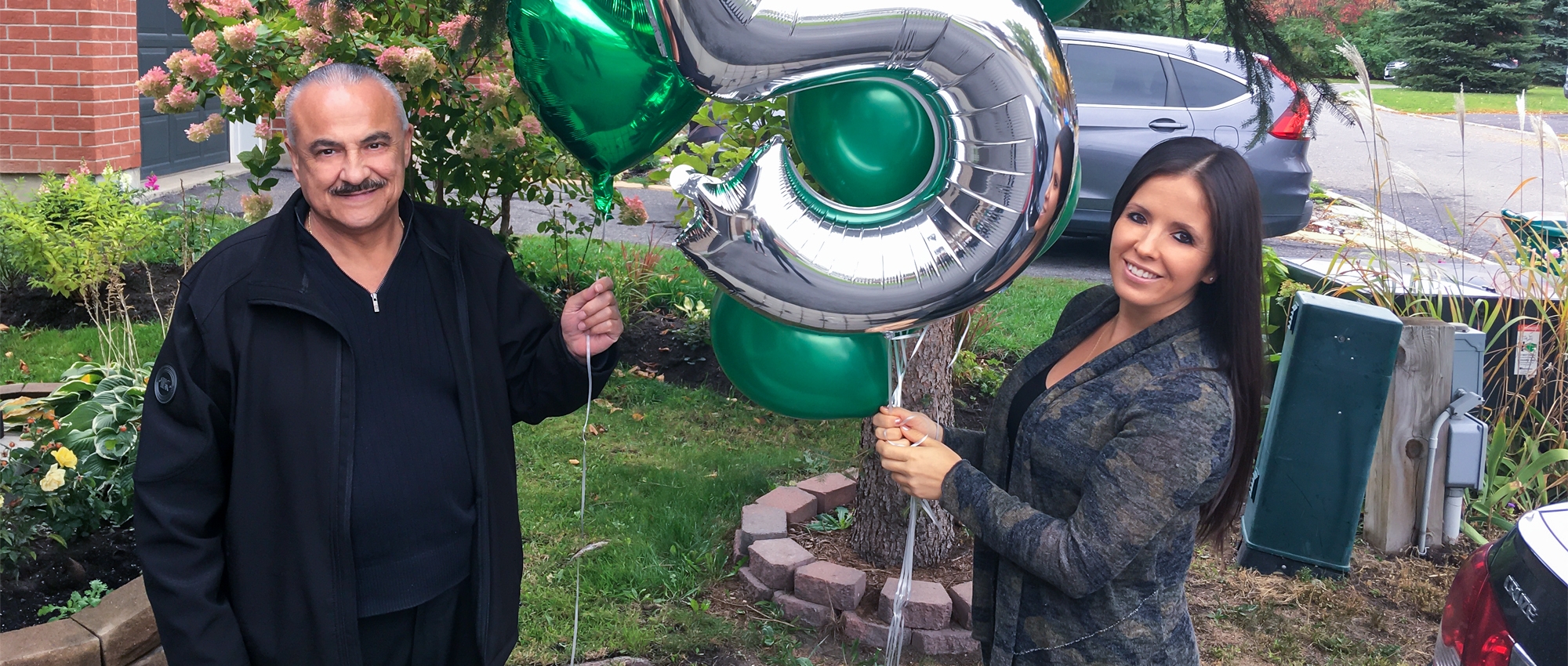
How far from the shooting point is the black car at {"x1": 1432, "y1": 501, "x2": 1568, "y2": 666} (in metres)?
1.50

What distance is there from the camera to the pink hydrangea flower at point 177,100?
340 cm

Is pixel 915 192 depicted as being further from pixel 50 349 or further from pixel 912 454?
pixel 50 349

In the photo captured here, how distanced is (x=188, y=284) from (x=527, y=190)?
2.74 m

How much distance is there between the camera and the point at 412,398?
1.71 meters

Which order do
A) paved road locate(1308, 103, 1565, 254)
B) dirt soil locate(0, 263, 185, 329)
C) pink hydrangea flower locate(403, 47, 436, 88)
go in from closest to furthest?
pink hydrangea flower locate(403, 47, 436, 88)
dirt soil locate(0, 263, 185, 329)
paved road locate(1308, 103, 1565, 254)

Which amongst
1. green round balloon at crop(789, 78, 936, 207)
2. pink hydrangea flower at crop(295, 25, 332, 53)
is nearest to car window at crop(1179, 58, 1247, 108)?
pink hydrangea flower at crop(295, 25, 332, 53)

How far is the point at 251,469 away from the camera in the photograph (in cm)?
163

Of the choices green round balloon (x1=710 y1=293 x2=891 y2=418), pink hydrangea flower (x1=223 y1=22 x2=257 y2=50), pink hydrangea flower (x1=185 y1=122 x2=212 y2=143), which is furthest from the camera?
pink hydrangea flower (x1=185 y1=122 x2=212 y2=143)

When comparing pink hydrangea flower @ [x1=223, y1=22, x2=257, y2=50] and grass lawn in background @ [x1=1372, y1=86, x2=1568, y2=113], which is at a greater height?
grass lawn in background @ [x1=1372, y1=86, x2=1568, y2=113]

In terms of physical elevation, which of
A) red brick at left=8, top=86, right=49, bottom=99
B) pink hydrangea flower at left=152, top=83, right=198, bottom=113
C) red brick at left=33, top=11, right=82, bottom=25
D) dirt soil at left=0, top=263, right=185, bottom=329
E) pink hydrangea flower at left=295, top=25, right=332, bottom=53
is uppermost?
red brick at left=33, top=11, right=82, bottom=25

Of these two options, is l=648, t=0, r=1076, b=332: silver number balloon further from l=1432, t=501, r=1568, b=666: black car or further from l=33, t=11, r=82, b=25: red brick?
l=33, t=11, r=82, b=25: red brick

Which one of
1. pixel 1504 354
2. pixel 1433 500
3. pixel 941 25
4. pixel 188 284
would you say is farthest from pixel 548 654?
pixel 1504 354

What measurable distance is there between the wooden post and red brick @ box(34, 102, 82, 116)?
751cm

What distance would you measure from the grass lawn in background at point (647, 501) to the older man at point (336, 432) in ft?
3.64
